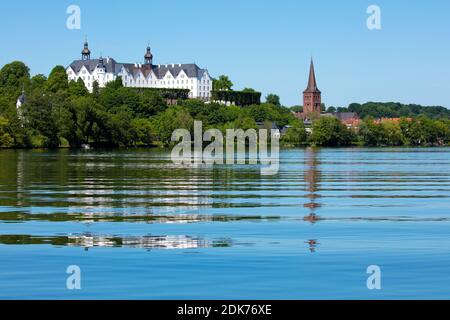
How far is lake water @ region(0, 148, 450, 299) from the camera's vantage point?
678 inches

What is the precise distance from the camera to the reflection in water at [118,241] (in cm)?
2186

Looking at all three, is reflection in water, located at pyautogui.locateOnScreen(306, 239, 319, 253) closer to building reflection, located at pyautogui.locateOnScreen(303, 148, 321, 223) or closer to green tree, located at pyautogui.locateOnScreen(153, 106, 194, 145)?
building reflection, located at pyautogui.locateOnScreen(303, 148, 321, 223)

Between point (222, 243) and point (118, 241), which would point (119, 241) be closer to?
point (118, 241)

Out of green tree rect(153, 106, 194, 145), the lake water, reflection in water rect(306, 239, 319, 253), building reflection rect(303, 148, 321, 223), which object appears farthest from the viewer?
green tree rect(153, 106, 194, 145)

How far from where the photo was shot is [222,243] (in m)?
22.4

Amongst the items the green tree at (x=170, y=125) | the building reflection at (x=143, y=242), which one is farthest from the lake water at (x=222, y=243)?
the green tree at (x=170, y=125)

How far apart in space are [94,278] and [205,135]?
529 feet

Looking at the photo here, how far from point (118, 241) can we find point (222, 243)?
2.74 metres

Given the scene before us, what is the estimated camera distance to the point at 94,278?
1789 cm

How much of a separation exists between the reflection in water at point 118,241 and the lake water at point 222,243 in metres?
0.03

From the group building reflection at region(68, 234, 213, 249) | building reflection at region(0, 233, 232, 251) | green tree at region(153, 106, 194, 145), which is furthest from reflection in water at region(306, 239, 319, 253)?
green tree at region(153, 106, 194, 145)

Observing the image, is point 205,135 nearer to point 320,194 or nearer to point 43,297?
point 320,194

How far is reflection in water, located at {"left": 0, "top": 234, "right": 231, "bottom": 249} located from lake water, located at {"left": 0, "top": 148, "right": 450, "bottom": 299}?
3cm
